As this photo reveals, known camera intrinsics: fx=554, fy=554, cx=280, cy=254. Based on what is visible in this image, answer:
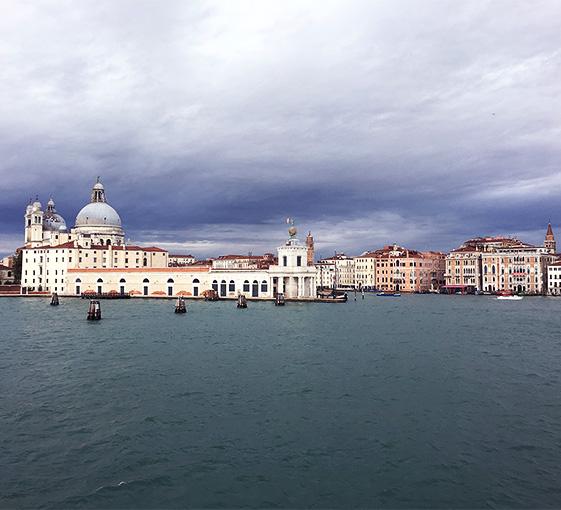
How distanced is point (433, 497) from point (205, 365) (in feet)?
34.0

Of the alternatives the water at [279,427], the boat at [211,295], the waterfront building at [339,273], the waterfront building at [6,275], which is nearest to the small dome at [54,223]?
the waterfront building at [6,275]

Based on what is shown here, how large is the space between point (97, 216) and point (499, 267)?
56.0 meters

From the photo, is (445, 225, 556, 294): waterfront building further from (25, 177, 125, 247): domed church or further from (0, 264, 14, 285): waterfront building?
(0, 264, 14, 285): waterfront building

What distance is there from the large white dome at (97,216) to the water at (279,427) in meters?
54.6

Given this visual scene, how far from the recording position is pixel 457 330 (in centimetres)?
2805

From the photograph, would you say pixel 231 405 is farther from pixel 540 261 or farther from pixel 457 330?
pixel 540 261

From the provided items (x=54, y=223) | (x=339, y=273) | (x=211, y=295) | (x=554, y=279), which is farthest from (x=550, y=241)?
(x=54, y=223)

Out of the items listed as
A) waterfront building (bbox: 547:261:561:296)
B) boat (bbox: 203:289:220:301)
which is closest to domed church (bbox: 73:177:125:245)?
boat (bbox: 203:289:220:301)

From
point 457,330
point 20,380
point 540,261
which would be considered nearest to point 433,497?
point 20,380

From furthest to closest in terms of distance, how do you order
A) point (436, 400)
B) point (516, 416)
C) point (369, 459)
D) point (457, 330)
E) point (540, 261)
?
point (540, 261), point (457, 330), point (436, 400), point (516, 416), point (369, 459)

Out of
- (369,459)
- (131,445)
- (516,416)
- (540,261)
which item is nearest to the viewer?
(369,459)

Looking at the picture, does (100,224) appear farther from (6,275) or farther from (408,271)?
(408,271)

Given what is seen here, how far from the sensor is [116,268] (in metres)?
61.6

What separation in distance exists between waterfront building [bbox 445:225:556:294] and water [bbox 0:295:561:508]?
6210 centimetres
